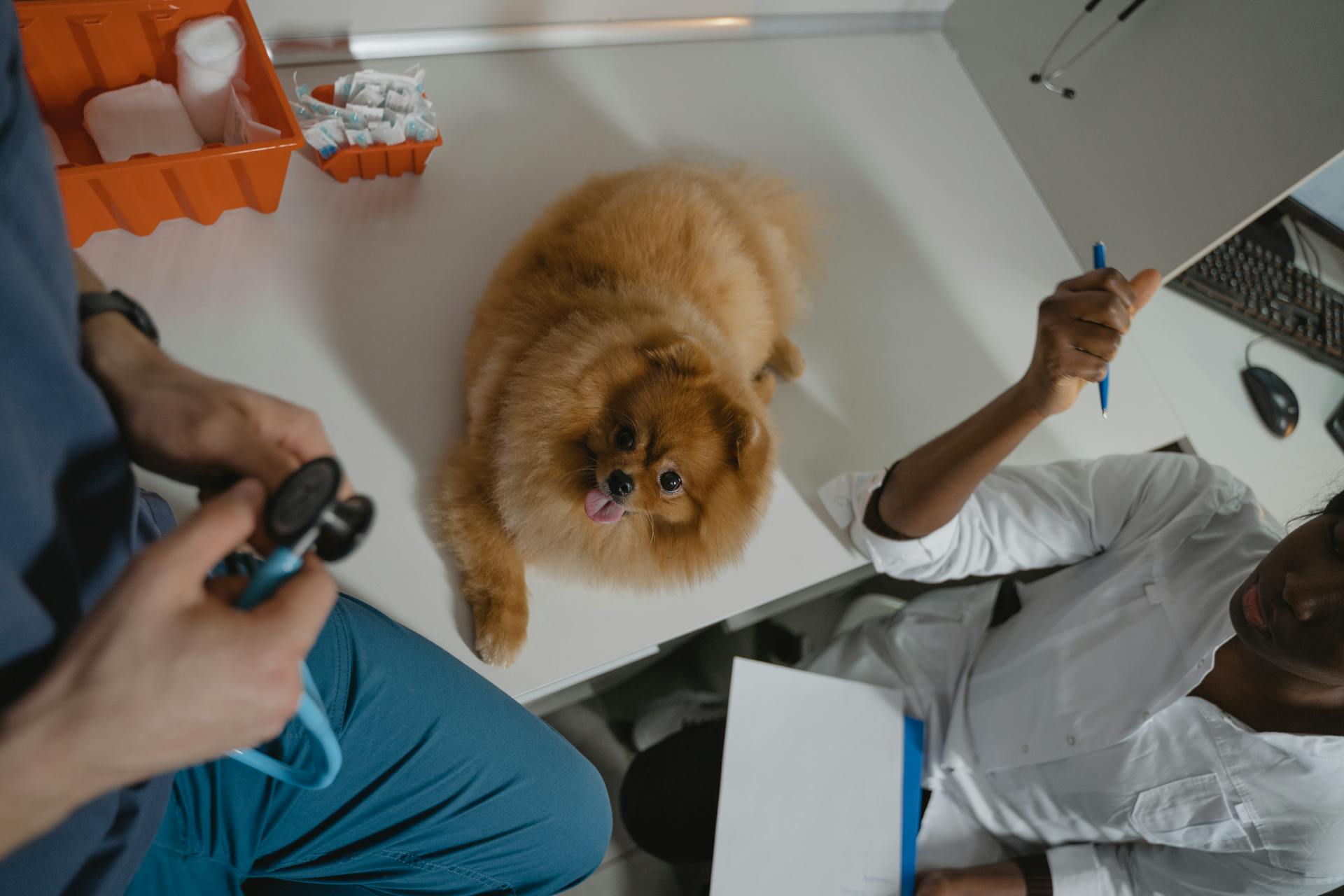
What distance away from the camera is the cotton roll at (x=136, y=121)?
110cm

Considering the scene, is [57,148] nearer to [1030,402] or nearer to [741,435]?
[741,435]

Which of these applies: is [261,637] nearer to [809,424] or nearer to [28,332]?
[28,332]

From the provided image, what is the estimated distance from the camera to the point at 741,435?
1.08 meters

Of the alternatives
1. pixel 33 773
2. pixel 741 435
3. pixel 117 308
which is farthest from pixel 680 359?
pixel 33 773

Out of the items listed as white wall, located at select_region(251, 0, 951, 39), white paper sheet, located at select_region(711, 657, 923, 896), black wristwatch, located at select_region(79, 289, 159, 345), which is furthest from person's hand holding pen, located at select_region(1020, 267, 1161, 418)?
black wristwatch, located at select_region(79, 289, 159, 345)

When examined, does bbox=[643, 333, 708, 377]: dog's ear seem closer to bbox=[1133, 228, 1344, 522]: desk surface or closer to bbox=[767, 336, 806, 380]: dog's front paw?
bbox=[767, 336, 806, 380]: dog's front paw

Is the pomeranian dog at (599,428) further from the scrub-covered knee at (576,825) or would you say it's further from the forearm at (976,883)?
the forearm at (976,883)

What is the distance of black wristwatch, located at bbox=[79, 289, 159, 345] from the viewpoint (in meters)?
0.59

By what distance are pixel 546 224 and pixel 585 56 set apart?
523 millimetres

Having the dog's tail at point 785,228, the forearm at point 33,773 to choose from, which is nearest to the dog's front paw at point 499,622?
the forearm at point 33,773

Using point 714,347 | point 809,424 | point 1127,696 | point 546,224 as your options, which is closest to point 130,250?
point 546,224

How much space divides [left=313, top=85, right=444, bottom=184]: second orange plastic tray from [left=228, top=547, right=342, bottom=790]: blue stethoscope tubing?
2.98 feet

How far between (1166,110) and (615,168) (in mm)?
1117

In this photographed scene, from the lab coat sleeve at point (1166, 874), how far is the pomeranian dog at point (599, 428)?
2.45 feet
